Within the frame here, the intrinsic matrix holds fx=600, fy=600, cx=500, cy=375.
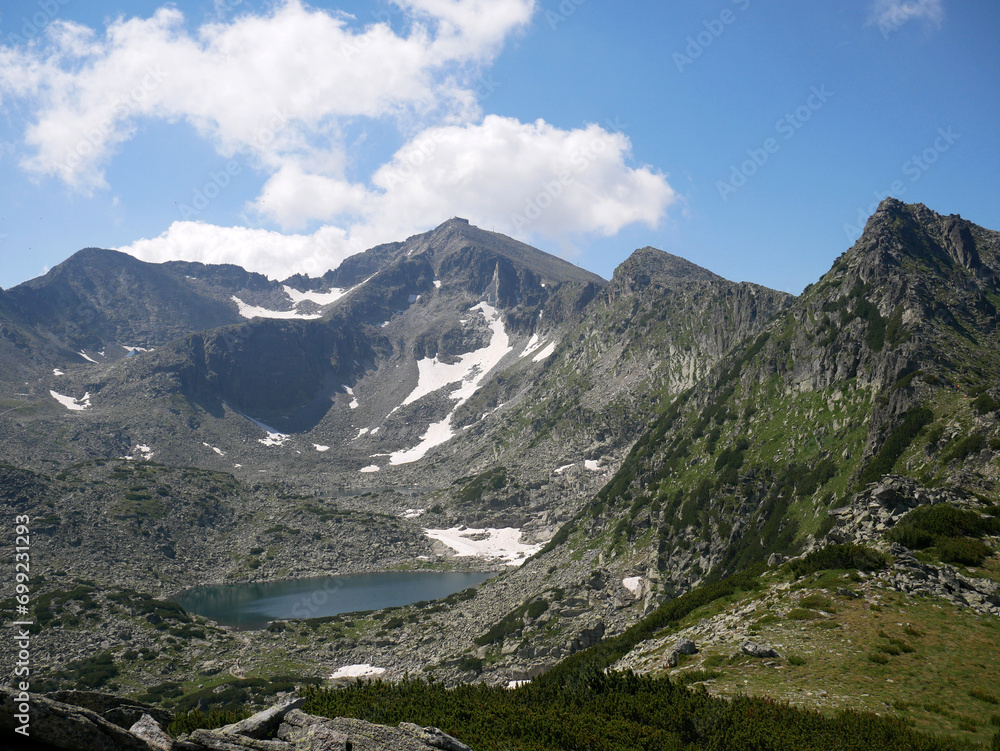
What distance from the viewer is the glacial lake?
114 metres

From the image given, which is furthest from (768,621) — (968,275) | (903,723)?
(968,275)

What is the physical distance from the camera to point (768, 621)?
2883 centimetres

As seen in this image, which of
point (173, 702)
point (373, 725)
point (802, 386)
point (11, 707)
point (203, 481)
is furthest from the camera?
point (203, 481)

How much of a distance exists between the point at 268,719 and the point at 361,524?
157 m

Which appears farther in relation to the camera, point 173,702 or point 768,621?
point 173,702

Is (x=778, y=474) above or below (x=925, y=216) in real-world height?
below

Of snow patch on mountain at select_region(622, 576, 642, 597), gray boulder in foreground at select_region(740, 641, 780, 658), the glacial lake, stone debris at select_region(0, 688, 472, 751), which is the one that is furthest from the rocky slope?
stone debris at select_region(0, 688, 472, 751)

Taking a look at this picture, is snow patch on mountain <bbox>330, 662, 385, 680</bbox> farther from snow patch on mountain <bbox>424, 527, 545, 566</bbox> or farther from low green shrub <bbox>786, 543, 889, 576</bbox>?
snow patch on mountain <bbox>424, 527, 545, 566</bbox>

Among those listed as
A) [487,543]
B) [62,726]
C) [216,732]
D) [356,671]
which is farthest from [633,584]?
[487,543]

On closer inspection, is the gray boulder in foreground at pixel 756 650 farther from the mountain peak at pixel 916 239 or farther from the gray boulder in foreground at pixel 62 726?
the mountain peak at pixel 916 239

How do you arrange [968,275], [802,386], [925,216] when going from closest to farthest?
1. [802,386]
2. [968,275]
3. [925,216]

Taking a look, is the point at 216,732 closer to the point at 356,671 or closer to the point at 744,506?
the point at 356,671

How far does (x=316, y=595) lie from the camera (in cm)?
12719

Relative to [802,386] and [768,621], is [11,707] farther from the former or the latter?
[802,386]
